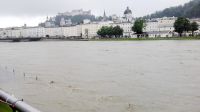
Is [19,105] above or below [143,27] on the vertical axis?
below

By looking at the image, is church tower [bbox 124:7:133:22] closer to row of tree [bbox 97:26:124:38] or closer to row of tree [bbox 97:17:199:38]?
row of tree [bbox 97:26:124:38]

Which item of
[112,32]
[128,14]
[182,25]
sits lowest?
[112,32]

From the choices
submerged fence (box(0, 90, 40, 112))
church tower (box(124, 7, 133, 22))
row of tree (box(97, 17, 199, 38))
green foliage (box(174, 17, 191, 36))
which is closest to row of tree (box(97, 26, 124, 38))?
row of tree (box(97, 17, 199, 38))

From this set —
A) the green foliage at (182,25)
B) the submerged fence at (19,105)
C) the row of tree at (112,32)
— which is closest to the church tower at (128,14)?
the row of tree at (112,32)

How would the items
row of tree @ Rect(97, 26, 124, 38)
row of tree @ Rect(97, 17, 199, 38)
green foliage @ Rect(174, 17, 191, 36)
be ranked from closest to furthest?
1. green foliage @ Rect(174, 17, 191, 36)
2. row of tree @ Rect(97, 17, 199, 38)
3. row of tree @ Rect(97, 26, 124, 38)

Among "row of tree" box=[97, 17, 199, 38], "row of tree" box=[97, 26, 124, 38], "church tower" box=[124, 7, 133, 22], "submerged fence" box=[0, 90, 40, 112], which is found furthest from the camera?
"church tower" box=[124, 7, 133, 22]

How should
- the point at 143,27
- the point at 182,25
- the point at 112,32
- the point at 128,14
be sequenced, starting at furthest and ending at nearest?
the point at 128,14
the point at 112,32
the point at 143,27
the point at 182,25

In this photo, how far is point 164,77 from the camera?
76.7 feet

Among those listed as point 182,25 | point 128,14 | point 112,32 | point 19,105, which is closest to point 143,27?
point 112,32

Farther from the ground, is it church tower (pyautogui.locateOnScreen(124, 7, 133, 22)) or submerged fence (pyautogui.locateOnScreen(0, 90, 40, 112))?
church tower (pyautogui.locateOnScreen(124, 7, 133, 22))

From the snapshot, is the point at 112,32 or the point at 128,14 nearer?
the point at 112,32

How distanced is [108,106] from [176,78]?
338 inches

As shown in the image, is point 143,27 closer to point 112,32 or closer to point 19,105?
point 112,32

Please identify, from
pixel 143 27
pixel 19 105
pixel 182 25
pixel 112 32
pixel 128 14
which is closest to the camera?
pixel 19 105
